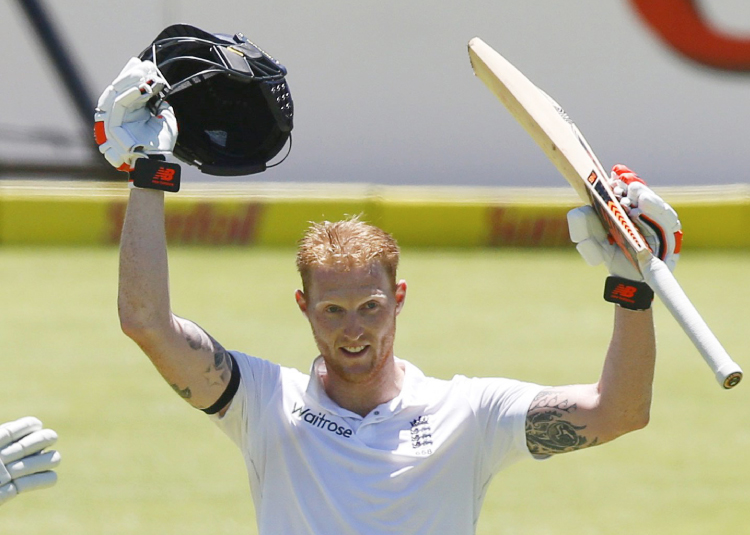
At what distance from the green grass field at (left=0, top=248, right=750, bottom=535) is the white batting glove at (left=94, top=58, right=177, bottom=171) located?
3.17 m

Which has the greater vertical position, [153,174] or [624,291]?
[153,174]

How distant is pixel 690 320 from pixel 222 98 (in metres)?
1.61

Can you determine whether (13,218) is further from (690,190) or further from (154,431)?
(690,190)

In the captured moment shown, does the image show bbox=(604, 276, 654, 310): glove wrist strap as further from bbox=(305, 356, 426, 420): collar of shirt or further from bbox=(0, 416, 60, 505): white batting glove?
bbox=(0, 416, 60, 505): white batting glove

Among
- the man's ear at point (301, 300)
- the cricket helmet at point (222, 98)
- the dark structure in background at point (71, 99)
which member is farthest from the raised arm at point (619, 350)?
the dark structure in background at point (71, 99)

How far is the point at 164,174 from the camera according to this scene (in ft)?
10.8

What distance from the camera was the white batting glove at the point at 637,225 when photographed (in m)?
3.23

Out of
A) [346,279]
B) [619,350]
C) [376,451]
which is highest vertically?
[346,279]

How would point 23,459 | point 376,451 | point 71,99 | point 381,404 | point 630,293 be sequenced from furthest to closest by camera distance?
1. point 71,99
2. point 23,459
3. point 381,404
4. point 376,451
5. point 630,293

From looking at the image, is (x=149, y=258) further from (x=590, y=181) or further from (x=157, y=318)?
(x=590, y=181)

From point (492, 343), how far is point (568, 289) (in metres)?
1.94

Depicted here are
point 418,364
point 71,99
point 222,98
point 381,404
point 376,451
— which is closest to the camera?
point 376,451

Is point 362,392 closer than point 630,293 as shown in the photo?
No

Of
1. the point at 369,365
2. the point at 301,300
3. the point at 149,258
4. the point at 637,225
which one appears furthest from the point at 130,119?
the point at 637,225
